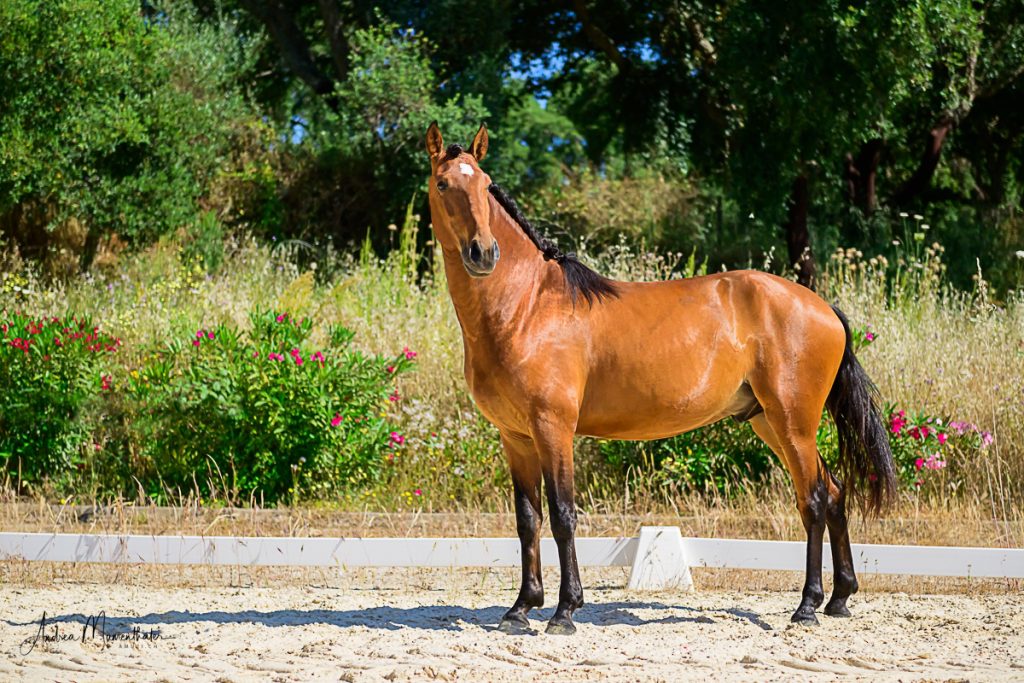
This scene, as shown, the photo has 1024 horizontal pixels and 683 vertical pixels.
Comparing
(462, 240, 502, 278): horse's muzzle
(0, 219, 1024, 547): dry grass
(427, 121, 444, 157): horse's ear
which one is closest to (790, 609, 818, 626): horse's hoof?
(0, 219, 1024, 547): dry grass

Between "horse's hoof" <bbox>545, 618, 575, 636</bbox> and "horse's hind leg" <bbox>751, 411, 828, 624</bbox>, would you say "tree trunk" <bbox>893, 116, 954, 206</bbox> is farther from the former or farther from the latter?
"horse's hoof" <bbox>545, 618, 575, 636</bbox>

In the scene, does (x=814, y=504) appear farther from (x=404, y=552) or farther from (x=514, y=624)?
(x=404, y=552)

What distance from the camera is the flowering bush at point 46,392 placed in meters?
7.49

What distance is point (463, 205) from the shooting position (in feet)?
15.0

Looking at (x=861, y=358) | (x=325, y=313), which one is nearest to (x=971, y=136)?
(x=861, y=358)

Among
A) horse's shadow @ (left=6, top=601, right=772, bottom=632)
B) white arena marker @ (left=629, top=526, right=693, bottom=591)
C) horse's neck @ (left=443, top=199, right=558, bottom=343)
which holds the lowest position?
horse's shadow @ (left=6, top=601, right=772, bottom=632)

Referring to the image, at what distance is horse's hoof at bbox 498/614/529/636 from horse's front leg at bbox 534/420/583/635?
4.7 inches

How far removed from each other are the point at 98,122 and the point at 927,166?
1193cm

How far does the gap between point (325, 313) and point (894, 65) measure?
7.14 meters

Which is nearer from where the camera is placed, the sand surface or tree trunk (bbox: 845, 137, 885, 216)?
the sand surface

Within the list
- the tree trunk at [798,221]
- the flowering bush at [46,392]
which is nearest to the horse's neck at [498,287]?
the flowering bush at [46,392]

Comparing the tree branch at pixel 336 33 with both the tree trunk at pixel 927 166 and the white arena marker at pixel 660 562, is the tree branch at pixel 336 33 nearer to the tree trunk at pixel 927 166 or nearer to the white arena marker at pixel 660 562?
the tree trunk at pixel 927 166

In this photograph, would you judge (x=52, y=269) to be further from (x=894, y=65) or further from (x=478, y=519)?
(x=894, y=65)

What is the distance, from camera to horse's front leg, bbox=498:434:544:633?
16.4 feet
